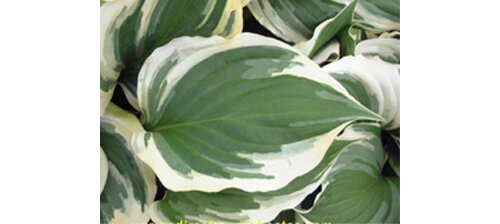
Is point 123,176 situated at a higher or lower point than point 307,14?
lower

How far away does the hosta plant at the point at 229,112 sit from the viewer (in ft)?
1.81

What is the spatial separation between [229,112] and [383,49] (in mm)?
169

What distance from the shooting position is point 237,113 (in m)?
0.55

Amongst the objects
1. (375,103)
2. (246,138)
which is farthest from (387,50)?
(246,138)

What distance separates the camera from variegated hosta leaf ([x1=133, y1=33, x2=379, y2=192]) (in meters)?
0.55

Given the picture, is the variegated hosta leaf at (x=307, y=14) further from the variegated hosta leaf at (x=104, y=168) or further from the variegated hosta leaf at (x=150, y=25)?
the variegated hosta leaf at (x=104, y=168)

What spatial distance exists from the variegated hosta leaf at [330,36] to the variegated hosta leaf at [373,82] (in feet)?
0.04

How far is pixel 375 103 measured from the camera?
1.99 feet

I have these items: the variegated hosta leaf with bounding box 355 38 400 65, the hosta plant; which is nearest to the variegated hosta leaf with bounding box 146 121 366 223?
the hosta plant

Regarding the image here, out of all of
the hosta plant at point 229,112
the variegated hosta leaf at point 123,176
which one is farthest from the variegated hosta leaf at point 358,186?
the variegated hosta leaf at point 123,176

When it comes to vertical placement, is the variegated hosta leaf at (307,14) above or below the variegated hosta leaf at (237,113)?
above

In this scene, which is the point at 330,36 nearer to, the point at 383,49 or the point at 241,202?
the point at 383,49

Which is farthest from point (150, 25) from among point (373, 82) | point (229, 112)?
point (373, 82)

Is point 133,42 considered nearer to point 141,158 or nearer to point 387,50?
point 141,158
